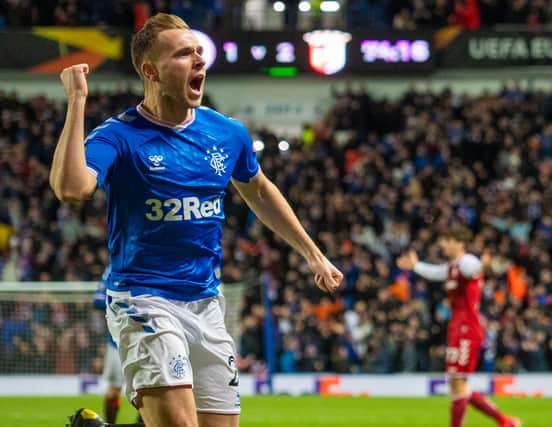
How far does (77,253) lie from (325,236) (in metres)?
4.65

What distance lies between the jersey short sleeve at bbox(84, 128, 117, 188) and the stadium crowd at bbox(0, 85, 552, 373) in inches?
471

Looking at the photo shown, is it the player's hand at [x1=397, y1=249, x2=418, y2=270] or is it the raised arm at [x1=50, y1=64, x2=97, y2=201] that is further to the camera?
the player's hand at [x1=397, y1=249, x2=418, y2=270]

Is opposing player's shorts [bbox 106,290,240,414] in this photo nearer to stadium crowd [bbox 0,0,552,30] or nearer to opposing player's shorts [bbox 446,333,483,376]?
opposing player's shorts [bbox 446,333,483,376]

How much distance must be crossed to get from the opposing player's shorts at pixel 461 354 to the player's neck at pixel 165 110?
666 centimetres

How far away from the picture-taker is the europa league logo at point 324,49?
2243 cm

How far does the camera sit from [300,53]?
22562mm

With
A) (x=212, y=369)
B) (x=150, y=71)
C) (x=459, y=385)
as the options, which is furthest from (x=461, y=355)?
(x=150, y=71)

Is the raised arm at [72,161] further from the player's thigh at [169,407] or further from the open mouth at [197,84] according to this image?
the player's thigh at [169,407]

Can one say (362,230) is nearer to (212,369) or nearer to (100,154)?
(212,369)

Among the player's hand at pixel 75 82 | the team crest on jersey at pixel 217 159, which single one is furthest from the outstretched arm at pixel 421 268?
the player's hand at pixel 75 82

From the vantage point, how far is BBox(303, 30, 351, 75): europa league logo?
22430mm

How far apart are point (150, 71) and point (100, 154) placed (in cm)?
48

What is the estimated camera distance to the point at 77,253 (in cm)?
2025

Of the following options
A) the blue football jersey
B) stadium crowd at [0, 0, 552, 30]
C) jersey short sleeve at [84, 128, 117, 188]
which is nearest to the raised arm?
jersey short sleeve at [84, 128, 117, 188]
